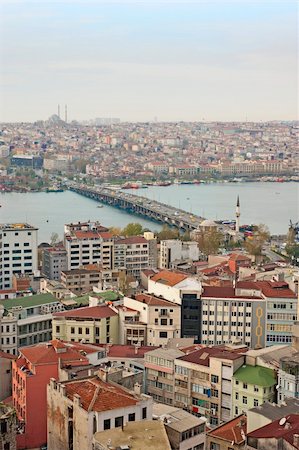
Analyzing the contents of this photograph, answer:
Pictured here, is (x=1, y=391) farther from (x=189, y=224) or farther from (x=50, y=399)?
(x=189, y=224)

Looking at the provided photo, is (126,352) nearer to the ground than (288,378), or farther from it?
nearer to the ground

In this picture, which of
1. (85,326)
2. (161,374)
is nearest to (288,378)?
(161,374)

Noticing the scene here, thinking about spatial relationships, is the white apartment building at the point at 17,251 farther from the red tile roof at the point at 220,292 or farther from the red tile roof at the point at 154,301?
the red tile roof at the point at 220,292

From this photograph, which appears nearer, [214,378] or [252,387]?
[252,387]

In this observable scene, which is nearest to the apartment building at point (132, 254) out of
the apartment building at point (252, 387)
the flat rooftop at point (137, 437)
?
the apartment building at point (252, 387)

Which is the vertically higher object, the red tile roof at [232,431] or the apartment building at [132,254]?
the red tile roof at [232,431]

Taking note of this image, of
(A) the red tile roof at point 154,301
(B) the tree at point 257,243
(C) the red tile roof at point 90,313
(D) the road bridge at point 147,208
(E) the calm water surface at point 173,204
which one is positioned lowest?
(E) the calm water surface at point 173,204

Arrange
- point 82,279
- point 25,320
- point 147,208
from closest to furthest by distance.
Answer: point 25,320 < point 82,279 < point 147,208

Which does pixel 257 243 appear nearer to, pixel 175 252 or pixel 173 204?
pixel 175 252
